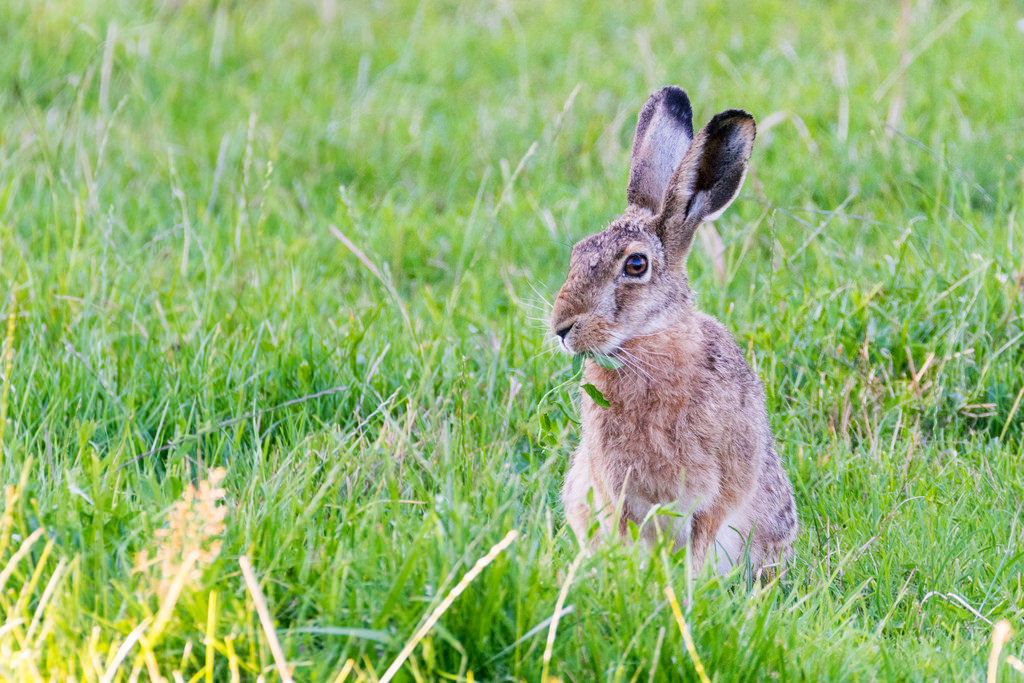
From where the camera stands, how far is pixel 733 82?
757 centimetres

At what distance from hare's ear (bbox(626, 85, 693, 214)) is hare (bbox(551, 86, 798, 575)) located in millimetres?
288

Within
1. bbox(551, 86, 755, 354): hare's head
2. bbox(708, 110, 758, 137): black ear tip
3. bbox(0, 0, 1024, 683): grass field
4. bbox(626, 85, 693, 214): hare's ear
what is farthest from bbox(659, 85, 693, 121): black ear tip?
bbox(0, 0, 1024, 683): grass field

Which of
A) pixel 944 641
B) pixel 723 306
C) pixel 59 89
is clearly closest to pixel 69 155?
pixel 59 89

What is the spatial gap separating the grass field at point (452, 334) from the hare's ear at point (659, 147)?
558 millimetres

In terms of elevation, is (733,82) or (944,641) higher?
(733,82)

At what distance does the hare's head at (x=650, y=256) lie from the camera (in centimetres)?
367

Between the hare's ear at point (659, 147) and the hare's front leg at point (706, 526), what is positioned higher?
the hare's ear at point (659, 147)

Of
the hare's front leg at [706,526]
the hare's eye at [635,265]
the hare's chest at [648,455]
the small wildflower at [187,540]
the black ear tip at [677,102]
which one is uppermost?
the black ear tip at [677,102]

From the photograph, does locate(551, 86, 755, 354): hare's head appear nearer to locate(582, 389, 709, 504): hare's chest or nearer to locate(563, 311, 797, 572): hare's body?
locate(563, 311, 797, 572): hare's body

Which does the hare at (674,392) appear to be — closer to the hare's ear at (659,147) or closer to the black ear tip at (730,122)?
the black ear tip at (730,122)

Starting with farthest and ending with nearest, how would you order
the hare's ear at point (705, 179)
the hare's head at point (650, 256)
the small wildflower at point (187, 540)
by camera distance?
Answer: the hare's ear at point (705, 179)
the hare's head at point (650, 256)
the small wildflower at point (187, 540)

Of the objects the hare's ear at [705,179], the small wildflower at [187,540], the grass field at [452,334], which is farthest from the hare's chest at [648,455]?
the small wildflower at [187,540]

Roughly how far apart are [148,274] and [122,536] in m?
2.67

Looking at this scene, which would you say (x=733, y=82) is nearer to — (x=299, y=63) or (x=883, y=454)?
(x=299, y=63)
